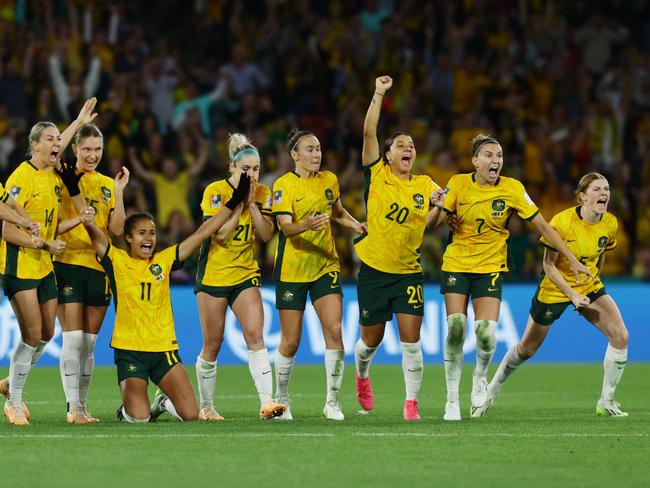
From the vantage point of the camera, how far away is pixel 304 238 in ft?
36.3

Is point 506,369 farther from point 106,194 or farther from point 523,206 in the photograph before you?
point 106,194

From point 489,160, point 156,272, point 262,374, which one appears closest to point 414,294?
point 489,160

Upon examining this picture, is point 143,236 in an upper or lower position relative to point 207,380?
upper

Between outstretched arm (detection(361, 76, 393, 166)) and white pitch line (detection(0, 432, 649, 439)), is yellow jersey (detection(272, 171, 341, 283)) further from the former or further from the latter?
white pitch line (detection(0, 432, 649, 439))

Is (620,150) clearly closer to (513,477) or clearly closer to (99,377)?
(99,377)

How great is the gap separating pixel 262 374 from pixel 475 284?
6.26 feet

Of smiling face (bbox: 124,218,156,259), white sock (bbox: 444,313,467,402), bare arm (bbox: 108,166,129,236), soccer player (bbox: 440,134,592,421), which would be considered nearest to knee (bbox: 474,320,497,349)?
soccer player (bbox: 440,134,592,421)

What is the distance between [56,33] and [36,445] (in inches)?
498

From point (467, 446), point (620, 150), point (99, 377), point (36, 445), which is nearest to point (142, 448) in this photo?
point (36, 445)

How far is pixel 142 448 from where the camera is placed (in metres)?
8.72

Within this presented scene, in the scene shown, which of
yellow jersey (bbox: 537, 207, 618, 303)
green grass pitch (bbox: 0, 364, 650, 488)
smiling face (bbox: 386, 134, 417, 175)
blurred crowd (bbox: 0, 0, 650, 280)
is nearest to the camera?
green grass pitch (bbox: 0, 364, 650, 488)

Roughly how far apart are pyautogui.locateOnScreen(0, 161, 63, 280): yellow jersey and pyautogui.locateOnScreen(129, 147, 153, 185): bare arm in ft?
26.6

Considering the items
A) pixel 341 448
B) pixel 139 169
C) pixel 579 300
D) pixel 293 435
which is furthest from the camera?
pixel 139 169

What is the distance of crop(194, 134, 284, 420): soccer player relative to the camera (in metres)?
10.8
